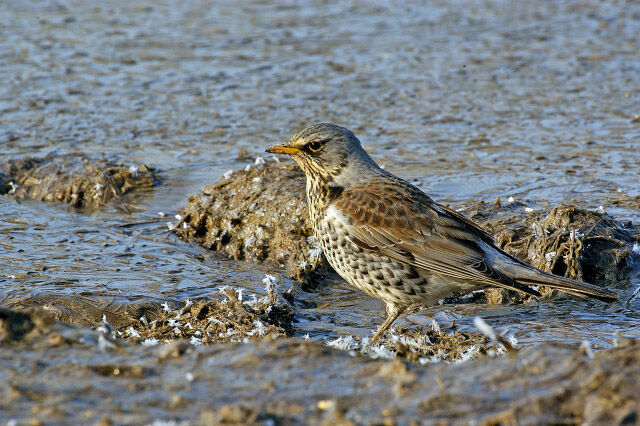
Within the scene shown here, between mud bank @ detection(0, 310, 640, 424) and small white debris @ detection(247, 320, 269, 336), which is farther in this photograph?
small white debris @ detection(247, 320, 269, 336)

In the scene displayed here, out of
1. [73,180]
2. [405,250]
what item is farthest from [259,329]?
[73,180]

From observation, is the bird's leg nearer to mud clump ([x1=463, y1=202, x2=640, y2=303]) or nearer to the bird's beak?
mud clump ([x1=463, y1=202, x2=640, y2=303])

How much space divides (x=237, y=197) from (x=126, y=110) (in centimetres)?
390

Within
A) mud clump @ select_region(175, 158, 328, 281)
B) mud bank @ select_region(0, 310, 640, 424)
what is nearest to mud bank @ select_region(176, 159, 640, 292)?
mud clump @ select_region(175, 158, 328, 281)

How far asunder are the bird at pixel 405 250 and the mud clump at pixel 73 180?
322cm

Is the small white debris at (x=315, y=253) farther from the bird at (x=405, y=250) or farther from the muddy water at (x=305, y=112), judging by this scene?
the bird at (x=405, y=250)

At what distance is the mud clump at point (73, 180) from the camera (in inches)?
337

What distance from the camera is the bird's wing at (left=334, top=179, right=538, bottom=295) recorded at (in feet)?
18.9

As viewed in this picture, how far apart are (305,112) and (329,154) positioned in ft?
14.7

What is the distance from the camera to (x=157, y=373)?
3699 mm

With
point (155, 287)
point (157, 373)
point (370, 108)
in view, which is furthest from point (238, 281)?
point (370, 108)

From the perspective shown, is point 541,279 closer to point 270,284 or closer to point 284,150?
point 270,284

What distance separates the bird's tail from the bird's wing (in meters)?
0.07

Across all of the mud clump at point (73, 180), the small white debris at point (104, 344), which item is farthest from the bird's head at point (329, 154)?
the mud clump at point (73, 180)
